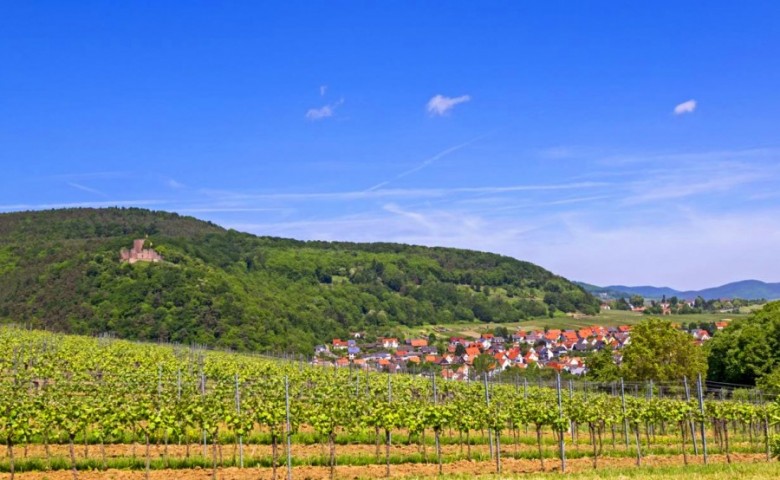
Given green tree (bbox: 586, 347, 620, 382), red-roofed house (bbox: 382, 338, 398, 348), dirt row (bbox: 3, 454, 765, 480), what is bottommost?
dirt row (bbox: 3, 454, 765, 480)

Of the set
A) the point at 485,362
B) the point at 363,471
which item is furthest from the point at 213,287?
the point at 363,471

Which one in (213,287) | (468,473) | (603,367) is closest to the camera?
(468,473)

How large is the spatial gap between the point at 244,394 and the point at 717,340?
4443cm

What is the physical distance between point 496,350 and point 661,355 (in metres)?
76.9

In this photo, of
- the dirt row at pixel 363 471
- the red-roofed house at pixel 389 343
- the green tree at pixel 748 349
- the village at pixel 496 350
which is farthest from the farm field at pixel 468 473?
the red-roofed house at pixel 389 343

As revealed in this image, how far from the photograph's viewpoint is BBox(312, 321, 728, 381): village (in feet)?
338

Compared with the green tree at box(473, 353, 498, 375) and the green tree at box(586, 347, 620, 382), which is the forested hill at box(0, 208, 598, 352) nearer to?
the green tree at box(473, 353, 498, 375)

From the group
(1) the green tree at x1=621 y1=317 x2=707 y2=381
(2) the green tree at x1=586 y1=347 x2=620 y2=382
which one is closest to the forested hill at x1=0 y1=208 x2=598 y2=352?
(2) the green tree at x1=586 y1=347 x2=620 y2=382

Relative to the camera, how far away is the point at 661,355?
48.8 meters

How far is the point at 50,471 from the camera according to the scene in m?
19.4

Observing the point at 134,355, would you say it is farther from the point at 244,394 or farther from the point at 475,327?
the point at 475,327

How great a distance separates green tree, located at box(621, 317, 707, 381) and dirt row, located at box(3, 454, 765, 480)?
87.7 feet

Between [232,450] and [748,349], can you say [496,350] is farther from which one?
[232,450]

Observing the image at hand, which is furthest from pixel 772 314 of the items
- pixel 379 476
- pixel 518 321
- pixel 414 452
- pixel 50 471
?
pixel 518 321
